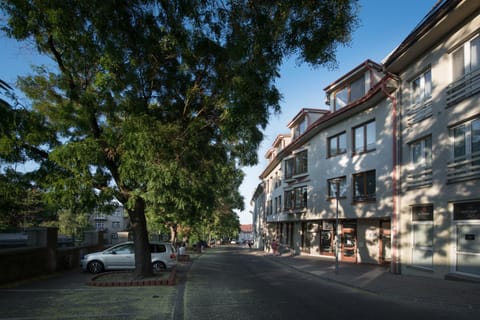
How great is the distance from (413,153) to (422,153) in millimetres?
813

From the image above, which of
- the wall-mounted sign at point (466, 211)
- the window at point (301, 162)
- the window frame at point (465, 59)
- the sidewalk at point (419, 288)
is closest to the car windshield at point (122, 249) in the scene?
the sidewalk at point (419, 288)

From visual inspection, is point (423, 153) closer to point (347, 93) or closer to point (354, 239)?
point (347, 93)

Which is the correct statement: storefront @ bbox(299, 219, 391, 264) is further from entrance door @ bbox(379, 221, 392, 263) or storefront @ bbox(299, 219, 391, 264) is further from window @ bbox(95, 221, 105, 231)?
window @ bbox(95, 221, 105, 231)

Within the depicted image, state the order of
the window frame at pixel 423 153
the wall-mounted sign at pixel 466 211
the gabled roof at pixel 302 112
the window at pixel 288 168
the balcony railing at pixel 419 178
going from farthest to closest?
the window at pixel 288 168
the gabled roof at pixel 302 112
the window frame at pixel 423 153
the balcony railing at pixel 419 178
the wall-mounted sign at pixel 466 211

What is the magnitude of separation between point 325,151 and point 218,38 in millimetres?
19585

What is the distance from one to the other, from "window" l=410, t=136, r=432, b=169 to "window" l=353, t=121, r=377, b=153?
13.4 ft

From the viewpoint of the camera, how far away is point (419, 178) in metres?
16.5

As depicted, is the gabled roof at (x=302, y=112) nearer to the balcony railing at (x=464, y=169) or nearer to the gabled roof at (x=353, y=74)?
the gabled roof at (x=353, y=74)

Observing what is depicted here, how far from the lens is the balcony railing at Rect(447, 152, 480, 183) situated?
13.2 meters

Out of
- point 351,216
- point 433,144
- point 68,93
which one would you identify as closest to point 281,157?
point 351,216

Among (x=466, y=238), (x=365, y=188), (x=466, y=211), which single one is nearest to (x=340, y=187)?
(x=365, y=188)

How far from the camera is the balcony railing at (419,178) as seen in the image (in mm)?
15778

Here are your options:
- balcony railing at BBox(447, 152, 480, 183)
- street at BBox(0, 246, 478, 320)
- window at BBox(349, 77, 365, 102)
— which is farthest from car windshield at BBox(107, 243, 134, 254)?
window at BBox(349, 77, 365, 102)

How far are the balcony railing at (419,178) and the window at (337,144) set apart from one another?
7.97 metres
